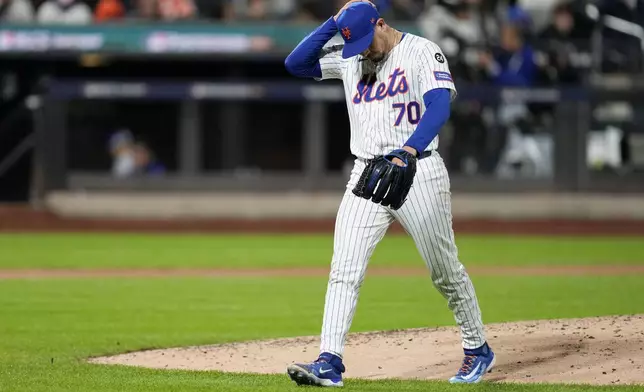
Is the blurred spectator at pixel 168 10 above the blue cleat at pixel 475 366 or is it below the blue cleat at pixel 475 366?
above

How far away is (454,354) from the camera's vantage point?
279 inches

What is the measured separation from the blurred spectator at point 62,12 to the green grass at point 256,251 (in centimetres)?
358

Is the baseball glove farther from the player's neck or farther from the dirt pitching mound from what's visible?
the dirt pitching mound

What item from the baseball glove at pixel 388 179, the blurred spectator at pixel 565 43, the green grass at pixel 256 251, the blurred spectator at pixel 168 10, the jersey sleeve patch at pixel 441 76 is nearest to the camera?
the baseball glove at pixel 388 179

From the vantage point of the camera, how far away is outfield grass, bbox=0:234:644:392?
6457 mm

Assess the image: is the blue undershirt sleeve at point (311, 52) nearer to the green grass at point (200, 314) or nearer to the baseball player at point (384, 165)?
the baseball player at point (384, 165)

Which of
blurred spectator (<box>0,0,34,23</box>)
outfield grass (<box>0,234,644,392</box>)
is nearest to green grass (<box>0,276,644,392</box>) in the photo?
outfield grass (<box>0,234,644,392</box>)

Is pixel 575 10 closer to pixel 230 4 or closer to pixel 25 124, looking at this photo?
pixel 230 4

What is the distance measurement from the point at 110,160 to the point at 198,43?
2.55m

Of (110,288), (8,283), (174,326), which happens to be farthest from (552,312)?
(8,283)

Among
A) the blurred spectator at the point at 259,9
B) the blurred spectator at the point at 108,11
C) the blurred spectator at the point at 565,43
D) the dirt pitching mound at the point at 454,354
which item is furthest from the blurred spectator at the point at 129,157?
the dirt pitching mound at the point at 454,354

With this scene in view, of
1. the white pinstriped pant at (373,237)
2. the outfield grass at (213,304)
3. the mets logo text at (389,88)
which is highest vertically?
the mets logo text at (389,88)

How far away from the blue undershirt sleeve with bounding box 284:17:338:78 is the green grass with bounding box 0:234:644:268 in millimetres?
8722

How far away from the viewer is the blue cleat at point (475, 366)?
20.5ft
